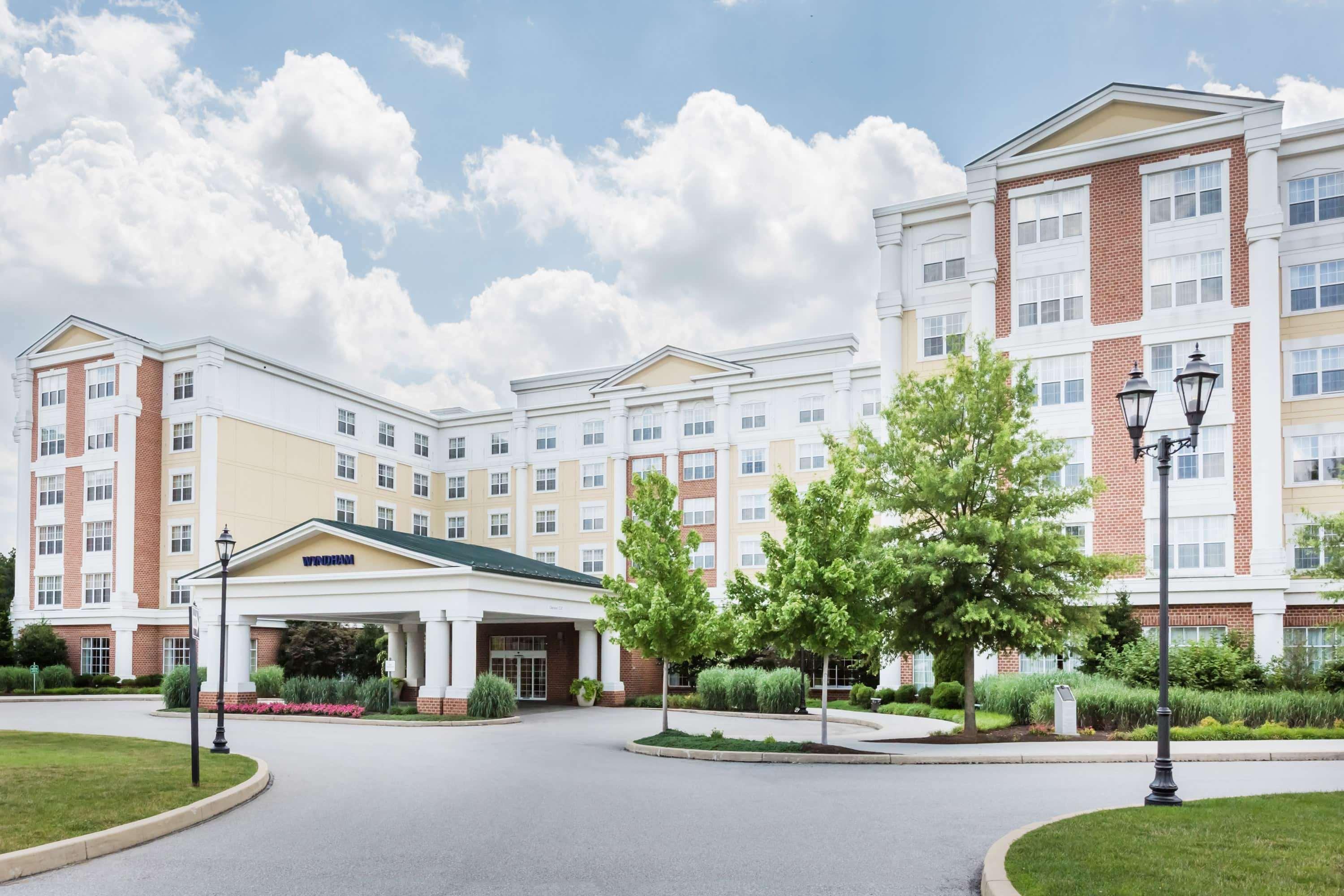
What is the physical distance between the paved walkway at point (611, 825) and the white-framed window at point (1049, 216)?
23.0 meters

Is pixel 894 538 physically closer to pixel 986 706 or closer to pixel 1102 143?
pixel 986 706

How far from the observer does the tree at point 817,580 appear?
69.2 ft

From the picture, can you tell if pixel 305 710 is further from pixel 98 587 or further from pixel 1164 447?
pixel 98 587

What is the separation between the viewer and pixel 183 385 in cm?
5450

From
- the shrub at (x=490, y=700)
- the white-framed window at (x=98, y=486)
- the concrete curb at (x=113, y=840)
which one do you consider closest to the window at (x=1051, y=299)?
the shrub at (x=490, y=700)

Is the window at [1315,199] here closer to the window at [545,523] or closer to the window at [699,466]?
the window at [699,466]

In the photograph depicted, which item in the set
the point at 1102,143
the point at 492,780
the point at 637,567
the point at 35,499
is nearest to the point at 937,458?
the point at 637,567

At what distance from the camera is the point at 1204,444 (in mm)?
36094

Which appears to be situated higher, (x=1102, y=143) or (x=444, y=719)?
(x=1102, y=143)

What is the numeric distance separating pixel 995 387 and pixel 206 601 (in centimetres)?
2662

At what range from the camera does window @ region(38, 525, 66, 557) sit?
55781mm

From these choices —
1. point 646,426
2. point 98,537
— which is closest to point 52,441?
point 98,537

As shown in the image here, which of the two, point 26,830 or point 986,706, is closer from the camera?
point 26,830

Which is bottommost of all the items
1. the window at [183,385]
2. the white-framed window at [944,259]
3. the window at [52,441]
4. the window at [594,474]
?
the window at [594,474]
